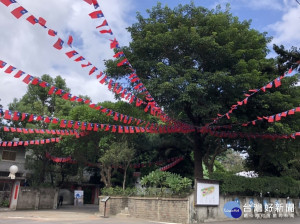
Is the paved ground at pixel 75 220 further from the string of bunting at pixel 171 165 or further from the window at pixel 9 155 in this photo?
the window at pixel 9 155

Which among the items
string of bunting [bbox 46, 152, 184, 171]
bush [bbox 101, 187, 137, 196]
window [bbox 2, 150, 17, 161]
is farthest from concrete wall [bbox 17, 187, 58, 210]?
window [bbox 2, 150, 17, 161]

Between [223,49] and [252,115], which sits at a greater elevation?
[223,49]

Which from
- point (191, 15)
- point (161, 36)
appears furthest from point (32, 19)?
point (191, 15)

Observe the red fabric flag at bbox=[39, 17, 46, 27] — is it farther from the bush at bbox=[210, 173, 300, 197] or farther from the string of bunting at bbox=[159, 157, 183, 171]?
the string of bunting at bbox=[159, 157, 183, 171]

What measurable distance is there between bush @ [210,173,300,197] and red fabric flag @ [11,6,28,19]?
1379cm

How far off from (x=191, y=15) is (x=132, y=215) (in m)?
12.8

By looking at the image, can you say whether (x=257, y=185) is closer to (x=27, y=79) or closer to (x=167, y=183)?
(x=167, y=183)

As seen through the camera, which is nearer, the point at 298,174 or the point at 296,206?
the point at 296,206

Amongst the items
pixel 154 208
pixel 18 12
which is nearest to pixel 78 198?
pixel 154 208

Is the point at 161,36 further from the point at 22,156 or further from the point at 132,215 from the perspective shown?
the point at 22,156

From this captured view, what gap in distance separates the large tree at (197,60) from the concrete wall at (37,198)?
12.9 m

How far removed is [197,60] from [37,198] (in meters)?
17.5

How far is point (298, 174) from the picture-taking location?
25000 mm

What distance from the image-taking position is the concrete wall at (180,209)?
15391 millimetres
